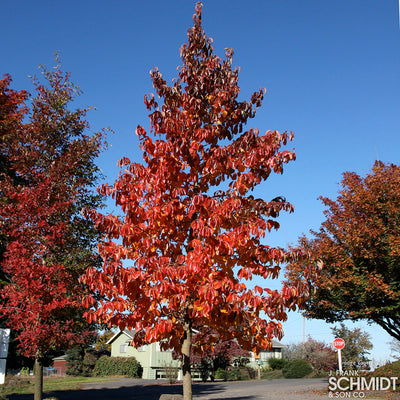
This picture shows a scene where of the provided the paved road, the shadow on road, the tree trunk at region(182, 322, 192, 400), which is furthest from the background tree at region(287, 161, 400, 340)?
the tree trunk at region(182, 322, 192, 400)

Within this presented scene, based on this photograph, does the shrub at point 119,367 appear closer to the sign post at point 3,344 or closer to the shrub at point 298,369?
the shrub at point 298,369

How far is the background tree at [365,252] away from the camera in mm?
18312

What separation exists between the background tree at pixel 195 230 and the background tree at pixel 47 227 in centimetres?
471

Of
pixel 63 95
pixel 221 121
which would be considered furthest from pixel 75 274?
pixel 221 121

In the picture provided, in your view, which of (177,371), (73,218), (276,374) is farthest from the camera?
(276,374)

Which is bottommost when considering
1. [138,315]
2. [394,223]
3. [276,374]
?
[276,374]

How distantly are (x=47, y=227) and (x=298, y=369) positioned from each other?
116 feet

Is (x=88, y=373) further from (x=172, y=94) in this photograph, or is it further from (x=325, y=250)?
(x=172, y=94)

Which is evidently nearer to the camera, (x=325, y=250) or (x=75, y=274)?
(x=75, y=274)

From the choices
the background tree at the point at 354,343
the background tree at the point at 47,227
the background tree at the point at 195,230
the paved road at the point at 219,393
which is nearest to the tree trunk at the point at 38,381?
the background tree at the point at 47,227

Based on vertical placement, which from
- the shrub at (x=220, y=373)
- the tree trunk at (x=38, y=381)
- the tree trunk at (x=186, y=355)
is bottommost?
the shrub at (x=220, y=373)

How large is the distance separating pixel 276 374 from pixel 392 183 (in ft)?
99.9

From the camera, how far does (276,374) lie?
140 feet

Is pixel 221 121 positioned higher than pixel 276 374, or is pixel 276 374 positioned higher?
pixel 221 121
